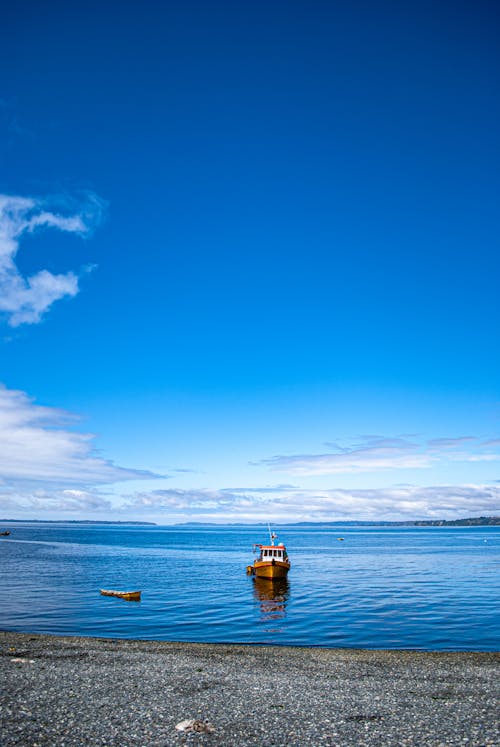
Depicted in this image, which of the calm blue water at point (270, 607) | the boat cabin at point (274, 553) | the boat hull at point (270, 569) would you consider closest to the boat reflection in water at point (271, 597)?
the calm blue water at point (270, 607)

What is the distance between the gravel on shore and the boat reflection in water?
13849 millimetres

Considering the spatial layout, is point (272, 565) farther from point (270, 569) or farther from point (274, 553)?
point (274, 553)

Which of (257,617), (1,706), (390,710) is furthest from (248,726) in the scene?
(257,617)

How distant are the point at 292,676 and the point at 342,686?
242 cm

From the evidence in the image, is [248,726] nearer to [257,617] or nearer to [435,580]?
[257,617]

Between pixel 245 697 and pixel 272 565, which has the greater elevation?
pixel 245 697

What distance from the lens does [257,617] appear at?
38.2 meters

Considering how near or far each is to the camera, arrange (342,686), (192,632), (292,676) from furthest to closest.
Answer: (192,632)
(292,676)
(342,686)

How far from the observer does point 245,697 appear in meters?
16.9

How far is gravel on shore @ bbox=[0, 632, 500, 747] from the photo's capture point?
13383 mm

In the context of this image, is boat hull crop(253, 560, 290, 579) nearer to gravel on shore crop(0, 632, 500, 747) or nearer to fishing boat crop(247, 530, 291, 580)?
fishing boat crop(247, 530, 291, 580)

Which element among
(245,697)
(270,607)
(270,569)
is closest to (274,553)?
(270,569)

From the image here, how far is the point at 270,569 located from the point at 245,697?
43024mm

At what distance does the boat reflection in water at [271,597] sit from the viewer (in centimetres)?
3884
